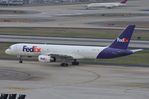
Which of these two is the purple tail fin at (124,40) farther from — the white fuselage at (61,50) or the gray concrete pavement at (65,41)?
the gray concrete pavement at (65,41)

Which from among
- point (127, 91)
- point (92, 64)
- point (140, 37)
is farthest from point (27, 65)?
point (140, 37)

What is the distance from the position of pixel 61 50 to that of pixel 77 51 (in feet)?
7.84

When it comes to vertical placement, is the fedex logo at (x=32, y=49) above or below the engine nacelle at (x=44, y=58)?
above

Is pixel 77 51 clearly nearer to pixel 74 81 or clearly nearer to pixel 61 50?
pixel 61 50

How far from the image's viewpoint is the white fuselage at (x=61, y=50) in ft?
281

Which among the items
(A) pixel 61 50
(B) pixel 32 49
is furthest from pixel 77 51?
(B) pixel 32 49

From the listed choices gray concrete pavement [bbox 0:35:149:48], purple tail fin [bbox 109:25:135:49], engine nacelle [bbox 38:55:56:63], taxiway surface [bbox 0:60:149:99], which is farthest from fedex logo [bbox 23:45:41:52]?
gray concrete pavement [bbox 0:35:149:48]

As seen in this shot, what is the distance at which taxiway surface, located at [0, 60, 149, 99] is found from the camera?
58.8 meters

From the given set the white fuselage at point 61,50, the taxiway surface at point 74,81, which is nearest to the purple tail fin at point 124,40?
the white fuselage at point 61,50

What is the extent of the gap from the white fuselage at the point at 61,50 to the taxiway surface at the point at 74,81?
167 centimetres

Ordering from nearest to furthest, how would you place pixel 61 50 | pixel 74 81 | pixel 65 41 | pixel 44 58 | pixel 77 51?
pixel 74 81
pixel 44 58
pixel 77 51
pixel 61 50
pixel 65 41

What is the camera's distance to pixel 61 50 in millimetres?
86688

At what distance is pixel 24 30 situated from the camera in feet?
461

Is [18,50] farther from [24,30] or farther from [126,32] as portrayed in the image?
[24,30]
